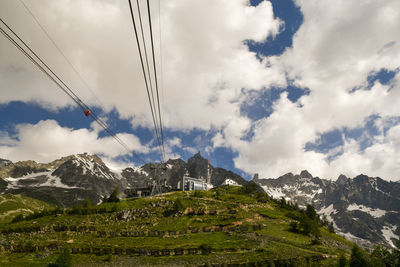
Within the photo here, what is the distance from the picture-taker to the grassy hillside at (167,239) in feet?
184

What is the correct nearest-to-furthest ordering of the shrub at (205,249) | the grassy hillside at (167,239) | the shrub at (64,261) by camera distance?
the shrub at (64,261)
the grassy hillside at (167,239)
the shrub at (205,249)

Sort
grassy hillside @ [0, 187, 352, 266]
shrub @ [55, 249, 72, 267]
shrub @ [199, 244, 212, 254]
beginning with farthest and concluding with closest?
shrub @ [199, 244, 212, 254], grassy hillside @ [0, 187, 352, 266], shrub @ [55, 249, 72, 267]

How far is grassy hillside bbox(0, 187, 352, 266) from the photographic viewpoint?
2210 inches

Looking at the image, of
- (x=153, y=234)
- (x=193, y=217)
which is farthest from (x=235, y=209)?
(x=153, y=234)

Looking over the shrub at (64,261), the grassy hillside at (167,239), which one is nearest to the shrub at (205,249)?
the grassy hillside at (167,239)

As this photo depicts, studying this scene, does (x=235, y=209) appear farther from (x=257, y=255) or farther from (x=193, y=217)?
(x=257, y=255)

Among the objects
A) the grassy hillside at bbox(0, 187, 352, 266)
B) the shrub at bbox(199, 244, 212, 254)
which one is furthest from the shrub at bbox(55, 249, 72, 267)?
the shrub at bbox(199, 244, 212, 254)

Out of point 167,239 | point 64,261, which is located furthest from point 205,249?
point 64,261

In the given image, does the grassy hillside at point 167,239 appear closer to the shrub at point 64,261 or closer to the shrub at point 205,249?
the shrub at point 205,249

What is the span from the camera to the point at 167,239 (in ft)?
242

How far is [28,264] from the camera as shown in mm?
55906

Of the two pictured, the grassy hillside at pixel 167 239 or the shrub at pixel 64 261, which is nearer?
the shrub at pixel 64 261

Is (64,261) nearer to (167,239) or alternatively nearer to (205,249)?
(167,239)

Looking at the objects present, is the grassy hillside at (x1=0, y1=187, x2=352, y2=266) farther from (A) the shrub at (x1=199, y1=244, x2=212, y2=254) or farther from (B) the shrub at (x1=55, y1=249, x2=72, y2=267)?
(B) the shrub at (x1=55, y1=249, x2=72, y2=267)
